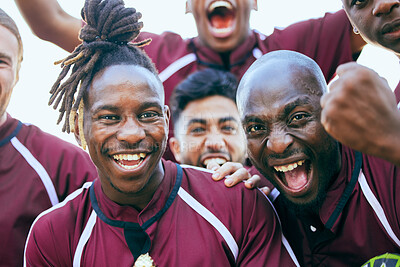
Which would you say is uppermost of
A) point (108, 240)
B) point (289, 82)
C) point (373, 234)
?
point (289, 82)

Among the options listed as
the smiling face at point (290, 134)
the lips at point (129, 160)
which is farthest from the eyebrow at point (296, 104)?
the lips at point (129, 160)

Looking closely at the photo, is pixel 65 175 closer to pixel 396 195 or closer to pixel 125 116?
pixel 125 116

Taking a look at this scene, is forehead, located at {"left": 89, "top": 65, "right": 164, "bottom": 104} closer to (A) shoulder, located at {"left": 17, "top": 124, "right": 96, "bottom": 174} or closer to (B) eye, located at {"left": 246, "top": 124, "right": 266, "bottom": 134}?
(B) eye, located at {"left": 246, "top": 124, "right": 266, "bottom": 134}

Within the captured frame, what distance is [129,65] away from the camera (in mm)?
2715

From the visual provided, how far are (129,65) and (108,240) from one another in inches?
40.8

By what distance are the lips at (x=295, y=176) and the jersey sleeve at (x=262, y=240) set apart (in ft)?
0.55

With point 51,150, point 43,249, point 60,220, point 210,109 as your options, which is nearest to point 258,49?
point 210,109

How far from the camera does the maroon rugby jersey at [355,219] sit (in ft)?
7.52

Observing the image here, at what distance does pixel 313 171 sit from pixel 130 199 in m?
1.07

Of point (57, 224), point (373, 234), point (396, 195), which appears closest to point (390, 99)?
point (396, 195)

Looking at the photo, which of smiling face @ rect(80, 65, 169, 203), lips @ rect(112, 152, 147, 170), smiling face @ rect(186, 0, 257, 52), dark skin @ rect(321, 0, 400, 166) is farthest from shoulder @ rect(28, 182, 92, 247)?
smiling face @ rect(186, 0, 257, 52)

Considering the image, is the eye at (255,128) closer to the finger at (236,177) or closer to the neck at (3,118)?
the finger at (236,177)

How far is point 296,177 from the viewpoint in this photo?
2.59 metres

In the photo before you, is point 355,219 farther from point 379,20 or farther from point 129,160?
point 129,160
